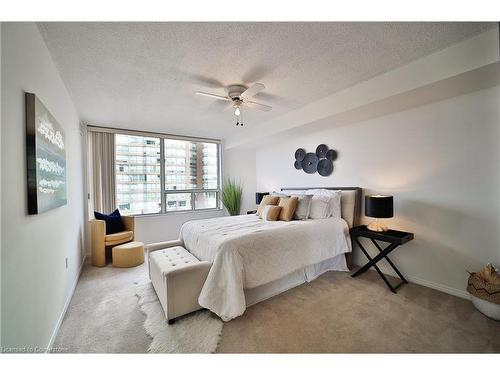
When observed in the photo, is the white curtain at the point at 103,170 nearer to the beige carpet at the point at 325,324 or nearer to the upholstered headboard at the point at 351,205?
the beige carpet at the point at 325,324

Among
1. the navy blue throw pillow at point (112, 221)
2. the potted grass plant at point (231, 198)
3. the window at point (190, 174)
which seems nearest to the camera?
the navy blue throw pillow at point (112, 221)

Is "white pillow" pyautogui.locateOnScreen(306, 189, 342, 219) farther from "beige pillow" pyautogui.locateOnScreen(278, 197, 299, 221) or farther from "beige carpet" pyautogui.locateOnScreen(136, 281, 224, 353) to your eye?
"beige carpet" pyautogui.locateOnScreen(136, 281, 224, 353)

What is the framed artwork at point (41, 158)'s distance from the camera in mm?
1270

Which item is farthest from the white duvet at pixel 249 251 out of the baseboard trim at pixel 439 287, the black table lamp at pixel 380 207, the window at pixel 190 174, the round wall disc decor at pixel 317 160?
the window at pixel 190 174

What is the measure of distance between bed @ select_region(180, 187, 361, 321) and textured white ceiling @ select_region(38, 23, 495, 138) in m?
1.74

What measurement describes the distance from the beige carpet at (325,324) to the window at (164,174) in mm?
2231

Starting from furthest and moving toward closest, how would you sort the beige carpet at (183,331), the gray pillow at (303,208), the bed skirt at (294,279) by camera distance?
1. the gray pillow at (303,208)
2. the bed skirt at (294,279)
3. the beige carpet at (183,331)

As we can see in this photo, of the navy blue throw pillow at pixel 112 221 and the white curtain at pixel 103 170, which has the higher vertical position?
the white curtain at pixel 103 170

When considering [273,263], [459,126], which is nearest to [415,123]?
[459,126]

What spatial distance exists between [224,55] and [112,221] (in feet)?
11.0

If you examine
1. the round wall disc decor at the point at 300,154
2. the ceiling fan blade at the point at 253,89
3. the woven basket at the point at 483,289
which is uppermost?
the ceiling fan blade at the point at 253,89

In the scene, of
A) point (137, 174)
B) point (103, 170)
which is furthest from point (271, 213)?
point (103, 170)

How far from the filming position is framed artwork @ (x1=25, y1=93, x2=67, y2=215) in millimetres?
1270

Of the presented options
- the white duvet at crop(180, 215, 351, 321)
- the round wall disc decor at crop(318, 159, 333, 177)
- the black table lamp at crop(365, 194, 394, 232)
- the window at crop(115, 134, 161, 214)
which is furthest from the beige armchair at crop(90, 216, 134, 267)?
the black table lamp at crop(365, 194, 394, 232)
